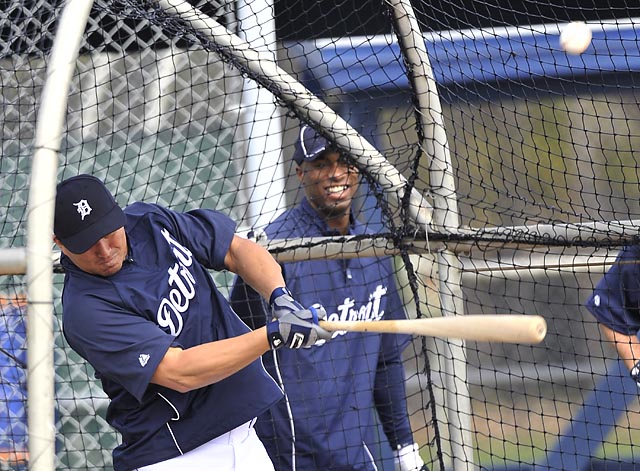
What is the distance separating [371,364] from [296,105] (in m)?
1.11

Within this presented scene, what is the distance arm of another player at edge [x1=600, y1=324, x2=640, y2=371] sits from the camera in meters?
4.12

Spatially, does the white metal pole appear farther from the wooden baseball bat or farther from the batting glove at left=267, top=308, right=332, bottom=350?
the wooden baseball bat

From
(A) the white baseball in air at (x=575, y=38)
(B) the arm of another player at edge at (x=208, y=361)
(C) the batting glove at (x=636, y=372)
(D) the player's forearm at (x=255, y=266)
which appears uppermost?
(A) the white baseball in air at (x=575, y=38)

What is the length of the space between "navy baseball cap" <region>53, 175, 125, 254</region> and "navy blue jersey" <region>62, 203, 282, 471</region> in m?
0.19

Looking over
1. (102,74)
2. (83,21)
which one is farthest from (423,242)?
(102,74)

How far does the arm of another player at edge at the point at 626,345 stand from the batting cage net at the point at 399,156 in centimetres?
9

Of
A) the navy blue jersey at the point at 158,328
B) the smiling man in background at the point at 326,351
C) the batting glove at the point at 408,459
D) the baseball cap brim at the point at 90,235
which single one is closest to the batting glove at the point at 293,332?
the navy blue jersey at the point at 158,328

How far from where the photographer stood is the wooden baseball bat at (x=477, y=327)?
99.8 inches

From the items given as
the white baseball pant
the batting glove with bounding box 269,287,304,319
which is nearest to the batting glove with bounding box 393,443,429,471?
the white baseball pant

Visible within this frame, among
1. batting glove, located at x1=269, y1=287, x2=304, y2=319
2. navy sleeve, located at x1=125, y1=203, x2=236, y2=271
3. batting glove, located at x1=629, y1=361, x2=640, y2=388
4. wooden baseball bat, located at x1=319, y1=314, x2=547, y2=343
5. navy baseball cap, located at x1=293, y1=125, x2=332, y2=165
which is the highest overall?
navy baseball cap, located at x1=293, y1=125, x2=332, y2=165

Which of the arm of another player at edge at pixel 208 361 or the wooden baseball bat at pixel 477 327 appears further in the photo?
the arm of another player at edge at pixel 208 361

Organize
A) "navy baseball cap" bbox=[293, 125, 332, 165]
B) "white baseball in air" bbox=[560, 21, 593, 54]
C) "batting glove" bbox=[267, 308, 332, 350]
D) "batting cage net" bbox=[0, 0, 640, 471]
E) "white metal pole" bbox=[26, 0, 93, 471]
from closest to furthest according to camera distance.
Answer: "white metal pole" bbox=[26, 0, 93, 471], "batting glove" bbox=[267, 308, 332, 350], "batting cage net" bbox=[0, 0, 640, 471], "navy baseball cap" bbox=[293, 125, 332, 165], "white baseball in air" bbox=[560, 21, 593, 54]

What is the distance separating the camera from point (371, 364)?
167 inches

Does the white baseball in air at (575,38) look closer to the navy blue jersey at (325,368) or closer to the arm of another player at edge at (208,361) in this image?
the navy blue jersey at (325,368)
